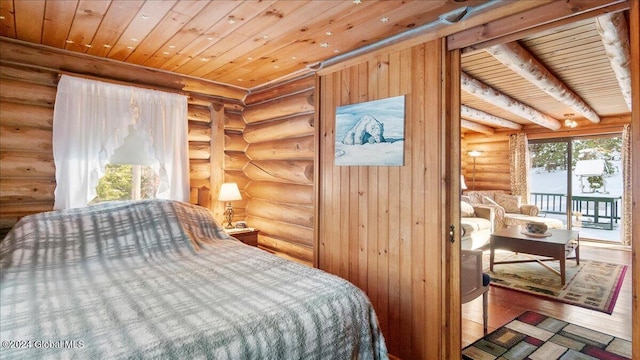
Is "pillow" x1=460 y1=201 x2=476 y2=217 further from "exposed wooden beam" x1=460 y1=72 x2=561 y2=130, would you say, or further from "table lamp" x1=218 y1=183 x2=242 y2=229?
"table lamp" x1=218 y1=183 x2=242 y2=229

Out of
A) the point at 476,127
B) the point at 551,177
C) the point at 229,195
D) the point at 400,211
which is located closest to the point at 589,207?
the point at 551,177

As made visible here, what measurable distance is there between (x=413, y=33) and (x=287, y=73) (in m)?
1.48

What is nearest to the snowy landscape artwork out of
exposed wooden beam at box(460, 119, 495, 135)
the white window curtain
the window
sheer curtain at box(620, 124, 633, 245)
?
the white window curtain

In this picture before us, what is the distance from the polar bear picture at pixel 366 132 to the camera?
242 cm

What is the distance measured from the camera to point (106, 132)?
3031mm

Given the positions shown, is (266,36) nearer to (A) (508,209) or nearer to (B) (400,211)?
(B) (400,211)

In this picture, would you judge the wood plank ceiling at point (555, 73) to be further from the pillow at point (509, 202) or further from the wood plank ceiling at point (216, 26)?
the pillow at point (509, 202)

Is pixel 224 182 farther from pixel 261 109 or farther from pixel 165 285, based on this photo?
pixel 165 285

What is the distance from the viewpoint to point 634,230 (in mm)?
1459

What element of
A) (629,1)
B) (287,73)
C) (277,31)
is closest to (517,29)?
(629,1)

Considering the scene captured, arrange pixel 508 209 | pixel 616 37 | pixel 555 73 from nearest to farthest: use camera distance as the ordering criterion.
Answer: pixel 616 37, pixel 555 73, pixel 508 209

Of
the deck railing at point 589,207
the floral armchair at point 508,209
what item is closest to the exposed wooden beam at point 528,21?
the floral armchair at point 508,209

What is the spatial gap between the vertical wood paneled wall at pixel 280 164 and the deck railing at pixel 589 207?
631 cm

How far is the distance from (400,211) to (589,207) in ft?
23.1
